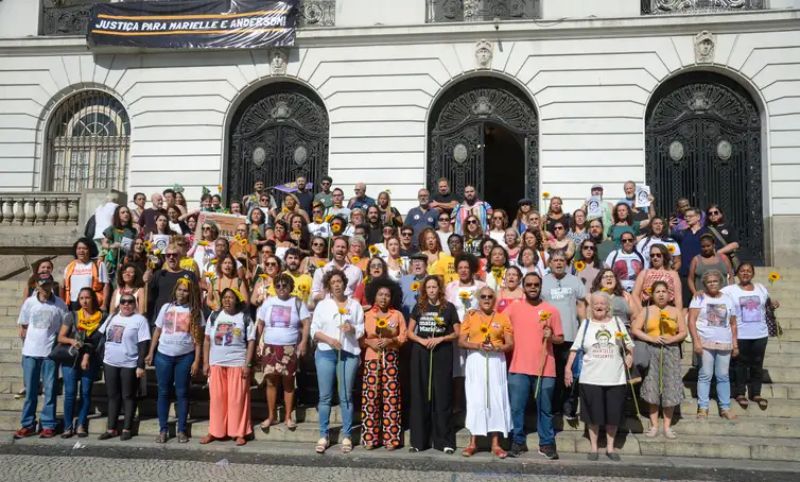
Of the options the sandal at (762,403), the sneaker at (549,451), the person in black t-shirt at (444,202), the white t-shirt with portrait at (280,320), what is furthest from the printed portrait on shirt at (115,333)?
the sandal at (762,403)

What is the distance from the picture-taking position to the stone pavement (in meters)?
6.50

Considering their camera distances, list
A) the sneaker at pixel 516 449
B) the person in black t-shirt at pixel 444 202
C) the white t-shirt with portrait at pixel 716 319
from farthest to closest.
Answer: the person in black t-shirt at pixel 444 202 → the white t-shirt with portrait at pixel 716 319 → the sneaker at pixel 516 449

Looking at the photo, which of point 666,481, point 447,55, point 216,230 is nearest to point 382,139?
point 447,55

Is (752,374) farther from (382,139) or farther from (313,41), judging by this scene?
(313,41)

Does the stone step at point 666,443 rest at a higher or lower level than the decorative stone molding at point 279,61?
lower

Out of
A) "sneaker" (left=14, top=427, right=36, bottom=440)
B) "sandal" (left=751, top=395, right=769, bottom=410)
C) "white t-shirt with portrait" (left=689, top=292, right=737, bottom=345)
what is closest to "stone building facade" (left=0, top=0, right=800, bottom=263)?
"white t-shirt with portrait" (left=689, top=292, right=737, bottom=345)

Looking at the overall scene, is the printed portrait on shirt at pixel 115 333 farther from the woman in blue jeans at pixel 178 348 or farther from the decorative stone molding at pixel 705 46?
the decorative stone molding at pixel 705 46

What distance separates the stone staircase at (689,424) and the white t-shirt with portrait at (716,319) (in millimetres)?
817

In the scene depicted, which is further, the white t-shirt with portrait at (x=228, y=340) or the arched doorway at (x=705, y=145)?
the arched doorway at (x=705, y=145)

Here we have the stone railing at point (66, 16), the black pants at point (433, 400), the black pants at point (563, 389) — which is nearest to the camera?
the black pants at point (433, 400)

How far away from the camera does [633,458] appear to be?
7047 millimetres

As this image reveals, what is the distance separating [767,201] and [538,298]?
10.5 metres

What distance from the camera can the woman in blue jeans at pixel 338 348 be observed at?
7402mm

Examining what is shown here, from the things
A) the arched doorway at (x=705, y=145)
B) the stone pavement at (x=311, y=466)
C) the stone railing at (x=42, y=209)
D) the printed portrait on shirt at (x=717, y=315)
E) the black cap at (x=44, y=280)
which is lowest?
the stone pavement at (x=311, y=466)
